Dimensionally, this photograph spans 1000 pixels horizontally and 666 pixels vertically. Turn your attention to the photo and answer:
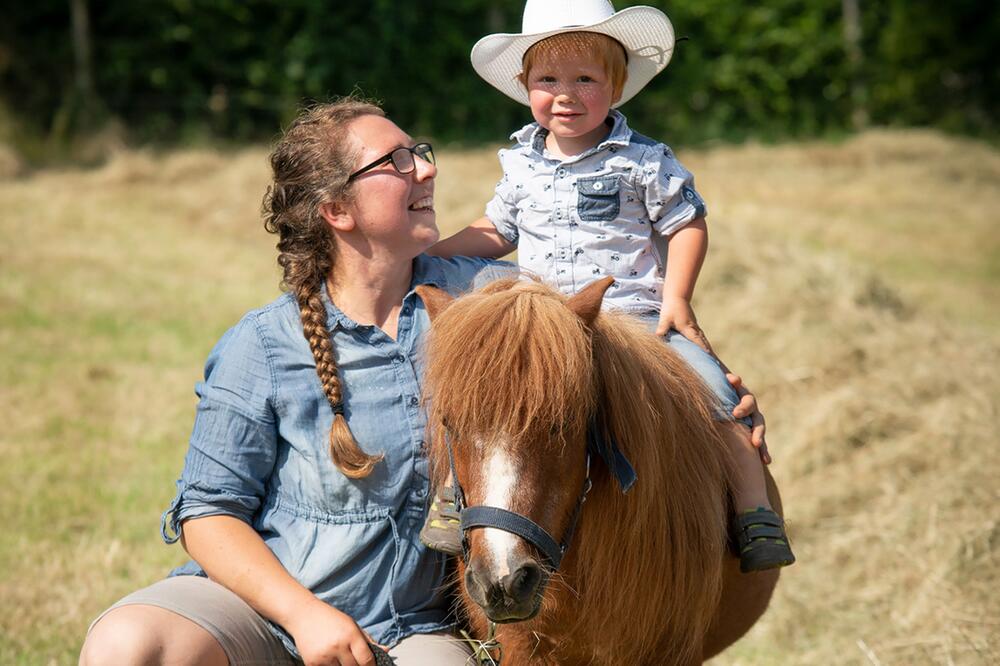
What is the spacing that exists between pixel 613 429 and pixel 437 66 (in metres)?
14.0

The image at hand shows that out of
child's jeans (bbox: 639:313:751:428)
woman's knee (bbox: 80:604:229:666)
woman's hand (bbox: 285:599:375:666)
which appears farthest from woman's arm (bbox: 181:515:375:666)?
child's jeans (bbox: 639:313:751:428)

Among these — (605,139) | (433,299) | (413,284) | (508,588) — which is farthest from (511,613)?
(605,139)

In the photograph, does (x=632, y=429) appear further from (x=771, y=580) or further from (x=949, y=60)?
(x=949, y=60)

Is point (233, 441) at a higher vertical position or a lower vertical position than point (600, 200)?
lower

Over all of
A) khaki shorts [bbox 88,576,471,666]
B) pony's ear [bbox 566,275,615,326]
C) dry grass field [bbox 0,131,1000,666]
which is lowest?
dry grass field [bbox 0,131,1000,666]

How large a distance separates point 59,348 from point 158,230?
12.0 ft

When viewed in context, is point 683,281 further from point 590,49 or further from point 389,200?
point 389,200

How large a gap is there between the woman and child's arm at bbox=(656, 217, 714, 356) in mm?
260

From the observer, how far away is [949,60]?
1750 centimetres

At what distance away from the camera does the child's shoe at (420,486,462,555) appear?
95.3 inches

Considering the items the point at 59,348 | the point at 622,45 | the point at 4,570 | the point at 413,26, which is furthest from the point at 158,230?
the point at 622,45

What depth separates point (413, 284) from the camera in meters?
3.06

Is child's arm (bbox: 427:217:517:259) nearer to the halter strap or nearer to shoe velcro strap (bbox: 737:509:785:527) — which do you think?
shoe velcro strap (bbox: 737:509:785:527)

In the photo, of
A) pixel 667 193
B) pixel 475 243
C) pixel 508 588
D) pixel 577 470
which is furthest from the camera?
pixel 475 243
